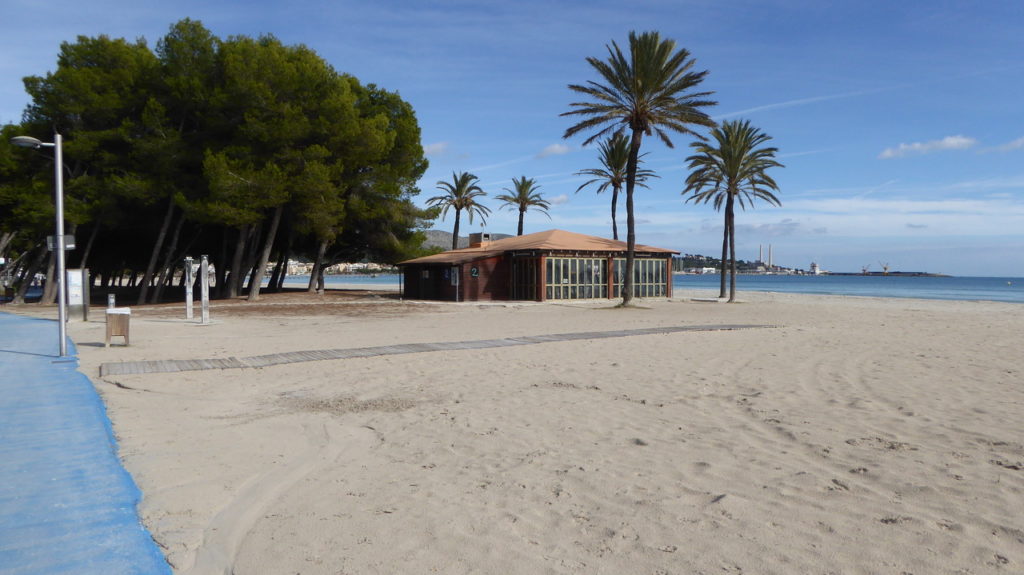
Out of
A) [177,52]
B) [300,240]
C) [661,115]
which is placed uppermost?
Result: [177,52]

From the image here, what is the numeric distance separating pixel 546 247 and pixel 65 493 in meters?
30.3

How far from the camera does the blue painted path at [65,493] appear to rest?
3.52 metres

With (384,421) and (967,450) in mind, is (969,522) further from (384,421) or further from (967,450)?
(384,421)

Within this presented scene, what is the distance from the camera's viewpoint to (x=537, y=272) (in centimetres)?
3453

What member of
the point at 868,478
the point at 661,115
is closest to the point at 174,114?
the point at 661,115

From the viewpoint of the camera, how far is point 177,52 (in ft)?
106

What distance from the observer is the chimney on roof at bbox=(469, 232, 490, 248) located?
132 ft

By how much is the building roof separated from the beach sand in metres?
23.4

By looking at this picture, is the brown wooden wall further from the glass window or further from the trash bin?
the trash bin

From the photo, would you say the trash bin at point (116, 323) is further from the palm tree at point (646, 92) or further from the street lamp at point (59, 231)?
the palm tree at point (646, 92)

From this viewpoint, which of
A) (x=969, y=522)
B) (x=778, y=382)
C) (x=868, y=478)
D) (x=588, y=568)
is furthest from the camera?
(x=778, y=382)

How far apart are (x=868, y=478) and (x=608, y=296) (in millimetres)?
32671

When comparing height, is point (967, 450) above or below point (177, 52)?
below

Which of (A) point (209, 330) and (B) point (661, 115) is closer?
(A) point (209, 330)
